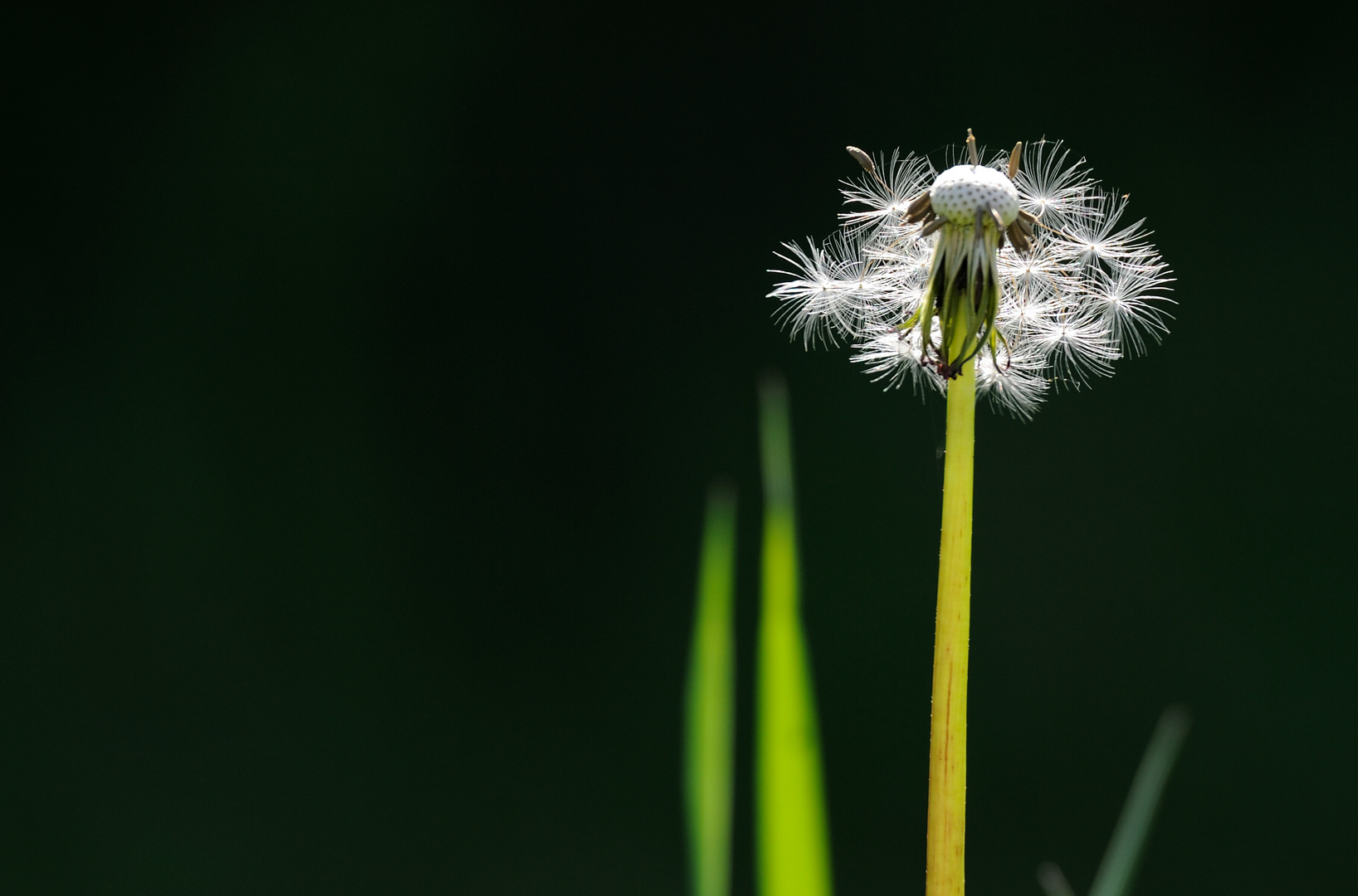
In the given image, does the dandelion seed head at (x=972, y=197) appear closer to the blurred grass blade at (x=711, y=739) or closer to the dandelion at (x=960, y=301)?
the dandelion at (x=960, y=301)

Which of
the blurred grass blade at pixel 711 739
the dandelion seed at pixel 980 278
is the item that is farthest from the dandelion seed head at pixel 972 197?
the blurred grass blade at pixel 711 739

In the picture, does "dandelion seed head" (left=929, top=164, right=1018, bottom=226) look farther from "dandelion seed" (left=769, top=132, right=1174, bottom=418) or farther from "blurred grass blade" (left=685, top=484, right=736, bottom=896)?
"blurred grass blade" (left=685, top=484, right=736, bottom=896)

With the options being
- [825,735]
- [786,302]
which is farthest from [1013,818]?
[786,302]

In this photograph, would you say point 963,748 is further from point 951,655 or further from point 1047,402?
point 1047,402

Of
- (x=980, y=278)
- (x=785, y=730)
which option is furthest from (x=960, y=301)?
(x=785, y=730)

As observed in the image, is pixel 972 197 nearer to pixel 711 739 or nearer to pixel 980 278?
pixel 980 278

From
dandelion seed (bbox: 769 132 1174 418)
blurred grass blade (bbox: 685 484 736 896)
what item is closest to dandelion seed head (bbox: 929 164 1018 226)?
dandelion seed (bbox: 769 132 1174 418)
